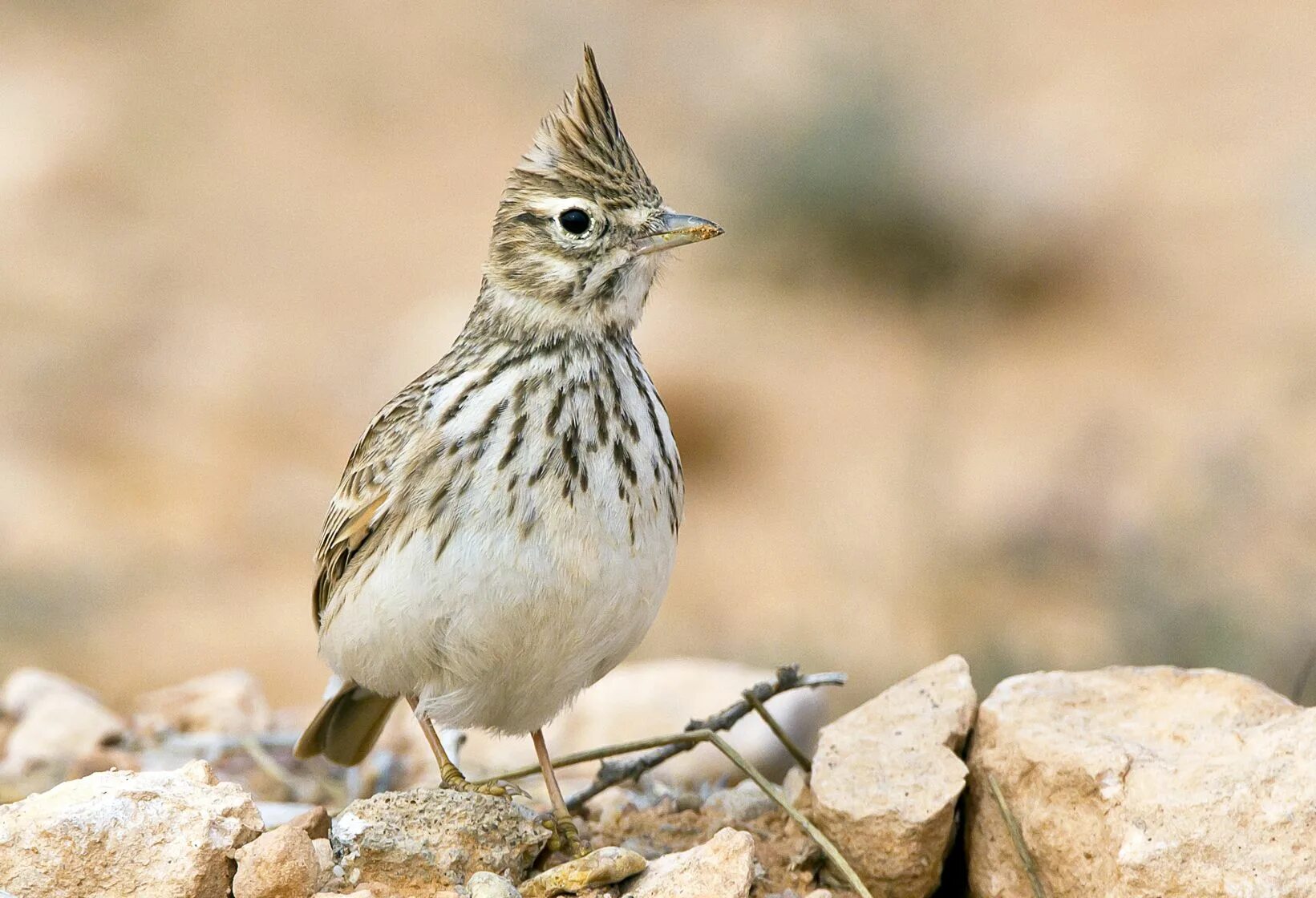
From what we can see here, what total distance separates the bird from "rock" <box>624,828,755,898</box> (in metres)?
0.42

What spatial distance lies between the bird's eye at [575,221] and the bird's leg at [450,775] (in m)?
1.18

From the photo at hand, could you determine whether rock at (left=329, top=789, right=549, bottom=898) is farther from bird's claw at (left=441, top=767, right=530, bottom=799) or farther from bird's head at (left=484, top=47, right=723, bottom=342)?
bird's head at (left=484, top=47, right=723, bottom=342)

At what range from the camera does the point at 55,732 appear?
5.08 metres

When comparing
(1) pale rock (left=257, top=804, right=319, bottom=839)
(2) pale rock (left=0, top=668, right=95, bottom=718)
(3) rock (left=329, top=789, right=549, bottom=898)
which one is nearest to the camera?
(3) rock (left=329, top=789, right=549, bottom=898)

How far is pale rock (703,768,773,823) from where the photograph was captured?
3930 millimetres

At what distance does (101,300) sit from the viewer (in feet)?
40.4

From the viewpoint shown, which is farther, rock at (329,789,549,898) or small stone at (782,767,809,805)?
small stone at (782,767,809,805)

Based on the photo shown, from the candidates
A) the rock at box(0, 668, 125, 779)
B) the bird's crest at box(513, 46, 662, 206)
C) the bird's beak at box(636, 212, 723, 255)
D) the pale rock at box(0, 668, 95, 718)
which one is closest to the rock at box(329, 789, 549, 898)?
the bird's beak at box(636, 212, 723, 255)

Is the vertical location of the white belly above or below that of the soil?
above

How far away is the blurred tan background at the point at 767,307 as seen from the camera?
838 centimetres

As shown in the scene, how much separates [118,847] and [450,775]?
109cm

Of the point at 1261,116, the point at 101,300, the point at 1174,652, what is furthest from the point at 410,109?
the point at 1174,652

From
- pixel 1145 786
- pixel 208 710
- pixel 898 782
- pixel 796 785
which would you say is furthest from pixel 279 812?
pixel 1145 786

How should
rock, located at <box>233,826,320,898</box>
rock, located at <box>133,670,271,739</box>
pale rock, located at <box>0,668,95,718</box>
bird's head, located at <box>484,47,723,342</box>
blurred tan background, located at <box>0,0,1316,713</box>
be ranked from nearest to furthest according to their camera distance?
rock, located at <box>233,826,320,898</box> → bird's head, located at <box>484,47,723,342</box> → rock, located at <box>133,670,271,739</box> → pale rock, located at <box>0,668,95,718</box> → blurred tan background, located at <box>0,0,1316,713</box>
